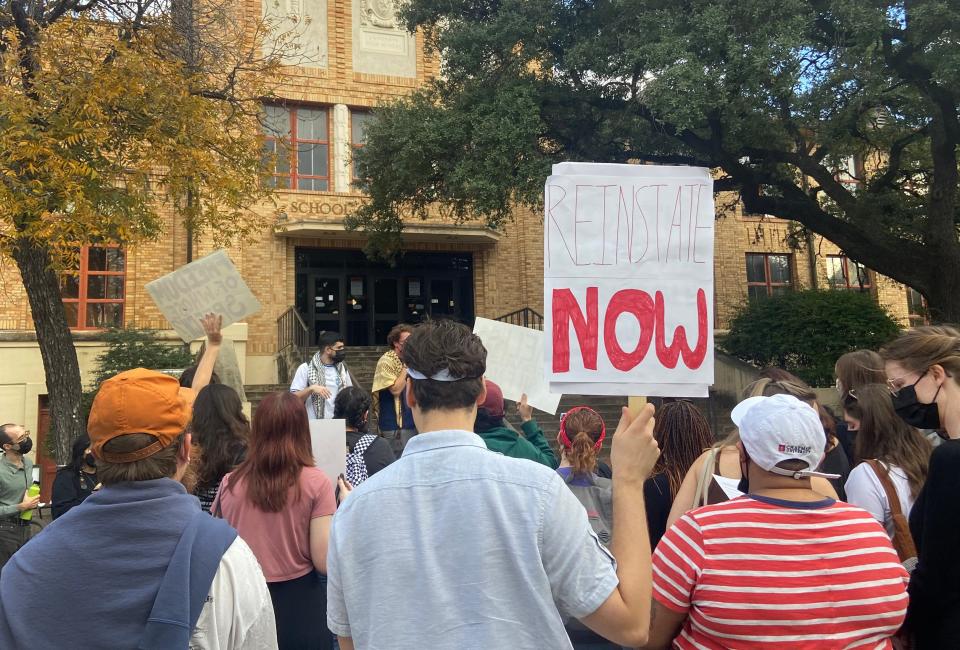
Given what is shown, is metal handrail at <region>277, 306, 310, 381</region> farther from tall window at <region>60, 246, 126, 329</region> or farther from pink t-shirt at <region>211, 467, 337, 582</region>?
pink t-shirt at <region>211, 467, 337, 582</region>

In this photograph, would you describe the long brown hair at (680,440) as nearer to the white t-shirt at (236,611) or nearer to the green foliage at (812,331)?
the white t-shirt at (236,611)

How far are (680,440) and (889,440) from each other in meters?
0.94

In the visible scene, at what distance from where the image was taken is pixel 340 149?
1989 centimetres

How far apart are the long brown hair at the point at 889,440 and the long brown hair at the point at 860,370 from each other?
0.40 metres

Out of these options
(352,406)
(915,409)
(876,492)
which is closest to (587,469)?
(876,492)

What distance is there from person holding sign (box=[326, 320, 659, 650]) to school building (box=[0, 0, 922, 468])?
49.8 ft

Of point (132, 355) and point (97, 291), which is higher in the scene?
point (97, 291)

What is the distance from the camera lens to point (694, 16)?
12469mm

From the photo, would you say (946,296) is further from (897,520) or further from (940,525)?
(940,525)

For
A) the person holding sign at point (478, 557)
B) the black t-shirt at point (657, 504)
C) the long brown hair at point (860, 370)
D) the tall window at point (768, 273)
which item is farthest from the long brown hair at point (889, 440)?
the tall window at point (768, 273)

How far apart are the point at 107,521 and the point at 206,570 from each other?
29 centimetres

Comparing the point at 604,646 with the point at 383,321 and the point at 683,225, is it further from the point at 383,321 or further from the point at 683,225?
the point at 383,321

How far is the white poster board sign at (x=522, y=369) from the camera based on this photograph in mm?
6480

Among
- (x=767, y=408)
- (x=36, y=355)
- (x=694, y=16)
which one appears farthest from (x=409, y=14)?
(x=767, y=408)
